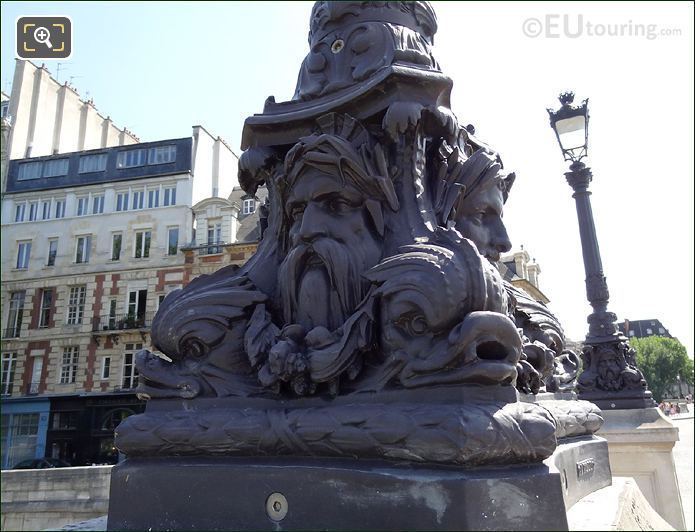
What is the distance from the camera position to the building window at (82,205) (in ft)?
96.1

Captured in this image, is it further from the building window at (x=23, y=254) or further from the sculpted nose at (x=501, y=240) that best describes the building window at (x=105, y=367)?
the sculpted nose at (x=501, y=240)

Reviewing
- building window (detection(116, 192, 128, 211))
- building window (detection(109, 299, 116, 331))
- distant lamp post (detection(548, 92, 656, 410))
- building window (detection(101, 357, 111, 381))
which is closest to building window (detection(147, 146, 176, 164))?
building window (detection(116, 192, 128, 211))

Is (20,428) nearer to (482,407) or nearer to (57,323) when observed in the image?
(57,323)

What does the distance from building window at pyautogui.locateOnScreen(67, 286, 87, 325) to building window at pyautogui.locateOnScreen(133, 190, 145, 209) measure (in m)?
5.02

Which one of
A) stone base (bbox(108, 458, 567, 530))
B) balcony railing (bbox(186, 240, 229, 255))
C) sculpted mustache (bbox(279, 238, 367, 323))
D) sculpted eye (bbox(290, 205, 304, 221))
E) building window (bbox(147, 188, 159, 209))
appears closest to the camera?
stone base (bbox(108, 458, 567, 530))

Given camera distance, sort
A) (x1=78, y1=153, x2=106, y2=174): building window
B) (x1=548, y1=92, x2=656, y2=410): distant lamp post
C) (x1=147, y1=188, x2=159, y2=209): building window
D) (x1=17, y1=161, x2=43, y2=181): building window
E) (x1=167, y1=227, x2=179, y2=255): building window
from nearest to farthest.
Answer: (x1=548, y1=92, x2=656, y2=410): distant lamp post < (x1=167, y1=227, x2=179, y2=255): building window < (x1=147, y1=188, x2=159, y2=209): building window < (x1=78, y1=153, x2=106, y2=174): building window < (x1=17, y1=161, x2=43, y2=181): building window

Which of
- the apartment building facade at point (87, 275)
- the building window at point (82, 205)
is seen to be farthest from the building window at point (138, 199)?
the building window at point (82, 205)

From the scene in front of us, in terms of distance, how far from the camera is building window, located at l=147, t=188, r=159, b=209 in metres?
28.4

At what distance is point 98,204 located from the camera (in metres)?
29.1

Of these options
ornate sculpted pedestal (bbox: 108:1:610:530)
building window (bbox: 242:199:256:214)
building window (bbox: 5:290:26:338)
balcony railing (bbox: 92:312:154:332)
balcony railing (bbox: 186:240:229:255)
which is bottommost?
ornate sculpted pedestal (bbox: 108:1:610:530)

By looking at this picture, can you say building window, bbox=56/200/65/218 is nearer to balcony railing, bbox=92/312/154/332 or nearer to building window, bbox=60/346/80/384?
balcony railing, bbox=92/312/154/332

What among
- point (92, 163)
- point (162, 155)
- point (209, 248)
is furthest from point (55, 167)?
point (209, 248)

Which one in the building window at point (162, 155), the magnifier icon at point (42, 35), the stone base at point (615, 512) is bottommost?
the stone base at point (615, 512)

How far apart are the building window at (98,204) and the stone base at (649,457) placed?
28.1 m
